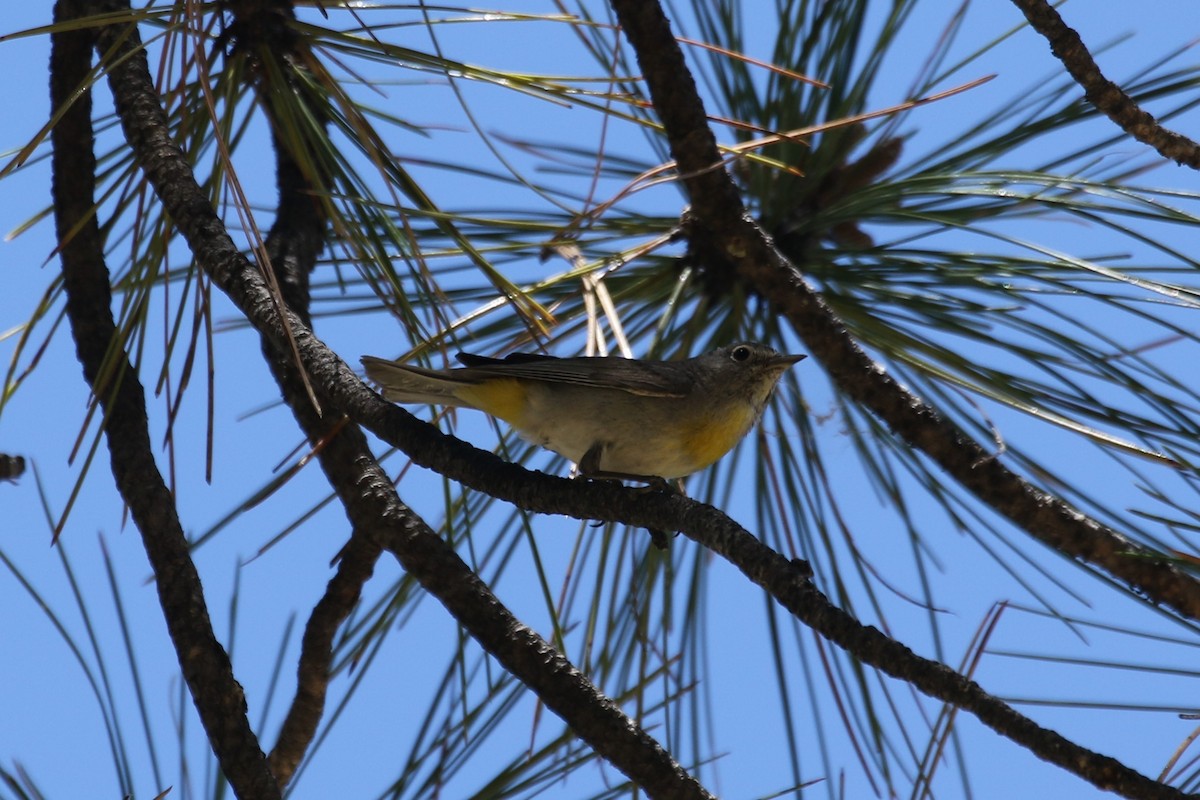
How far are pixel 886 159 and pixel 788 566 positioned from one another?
1.61m

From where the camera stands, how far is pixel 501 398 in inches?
117

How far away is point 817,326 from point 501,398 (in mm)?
905

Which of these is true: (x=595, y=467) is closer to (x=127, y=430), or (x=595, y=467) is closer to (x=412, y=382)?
(x=412, y=382)

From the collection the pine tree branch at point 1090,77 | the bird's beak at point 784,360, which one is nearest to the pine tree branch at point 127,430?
the bird's beak at point 784,360

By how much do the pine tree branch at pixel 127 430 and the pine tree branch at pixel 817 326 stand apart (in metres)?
1.01

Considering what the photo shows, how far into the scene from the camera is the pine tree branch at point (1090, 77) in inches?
78.2

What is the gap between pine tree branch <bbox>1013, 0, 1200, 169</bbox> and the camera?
6.52 ft

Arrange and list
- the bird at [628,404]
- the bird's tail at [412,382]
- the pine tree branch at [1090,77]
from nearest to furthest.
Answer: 1. the pine tree branch at [1090,77]
2. the bird's tail at [412,382]
3. the bird at [628,404]

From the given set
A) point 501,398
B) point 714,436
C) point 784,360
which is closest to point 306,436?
point 501,398

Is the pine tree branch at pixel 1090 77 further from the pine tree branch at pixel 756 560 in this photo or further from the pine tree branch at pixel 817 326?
A: the pine tree branch at pixel 756 560

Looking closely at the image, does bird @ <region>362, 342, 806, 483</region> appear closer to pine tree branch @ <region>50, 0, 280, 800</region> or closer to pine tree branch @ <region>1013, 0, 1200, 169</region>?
pine tree branch @ <region>50, 0, 280, 800</region>

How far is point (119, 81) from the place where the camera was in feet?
7.89

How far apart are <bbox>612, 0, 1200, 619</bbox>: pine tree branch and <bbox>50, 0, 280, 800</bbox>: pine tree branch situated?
3.32ft

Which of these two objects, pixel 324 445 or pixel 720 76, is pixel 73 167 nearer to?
pixel 324 445
